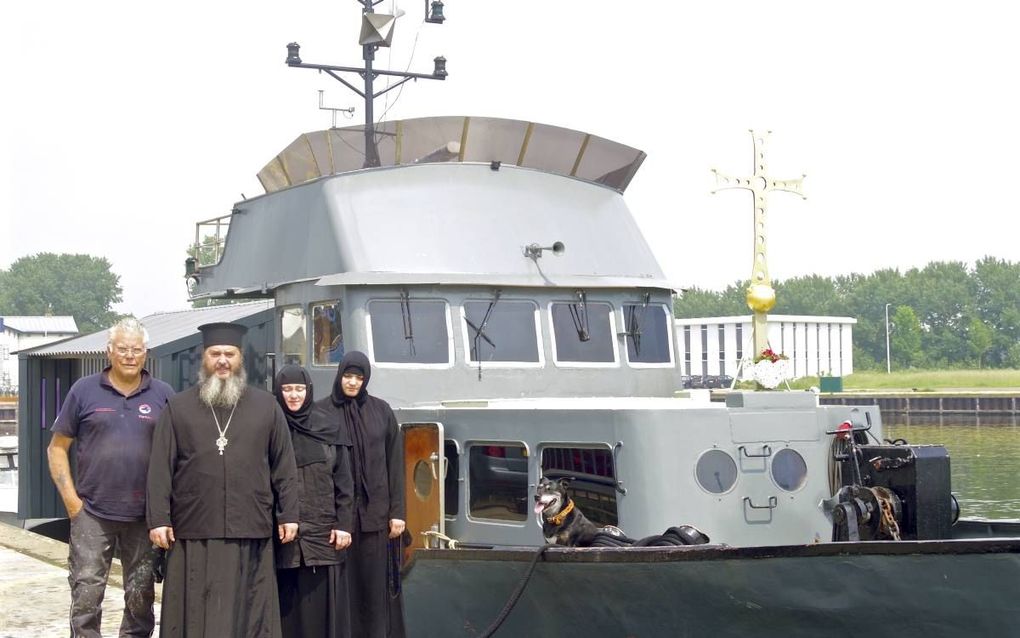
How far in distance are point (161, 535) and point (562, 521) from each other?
7.90 ft

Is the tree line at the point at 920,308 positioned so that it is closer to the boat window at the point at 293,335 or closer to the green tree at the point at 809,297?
the green tree at the point at 809,297

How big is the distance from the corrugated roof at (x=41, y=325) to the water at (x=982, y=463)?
6539 cm

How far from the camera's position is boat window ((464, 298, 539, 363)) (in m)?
9.24

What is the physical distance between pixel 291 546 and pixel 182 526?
701 mm

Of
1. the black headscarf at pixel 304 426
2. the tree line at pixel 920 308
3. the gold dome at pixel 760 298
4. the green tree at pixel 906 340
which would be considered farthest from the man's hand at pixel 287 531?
the green tree at pixel 906 340

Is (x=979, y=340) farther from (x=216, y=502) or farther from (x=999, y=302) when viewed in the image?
(x=216, y=502)

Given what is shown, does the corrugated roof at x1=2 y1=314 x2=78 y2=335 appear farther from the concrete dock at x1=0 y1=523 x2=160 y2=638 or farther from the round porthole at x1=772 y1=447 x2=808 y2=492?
the round porthole at x1=772 y1=447 x2=808 y2=492

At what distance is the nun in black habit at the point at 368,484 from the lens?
716cm

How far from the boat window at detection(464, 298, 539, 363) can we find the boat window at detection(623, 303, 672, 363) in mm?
803

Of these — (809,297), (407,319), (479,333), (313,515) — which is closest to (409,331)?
(407,319)

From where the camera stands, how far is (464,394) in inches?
359

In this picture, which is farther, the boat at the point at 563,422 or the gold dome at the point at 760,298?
the gold dome at the point at 760,298

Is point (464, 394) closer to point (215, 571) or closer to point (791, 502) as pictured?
point (791, 502)

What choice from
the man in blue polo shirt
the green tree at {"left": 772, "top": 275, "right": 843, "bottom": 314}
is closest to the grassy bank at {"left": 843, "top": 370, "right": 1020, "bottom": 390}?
the green tree at {"left": 772, "top": 275, "right": 843, "bottom": 314}
